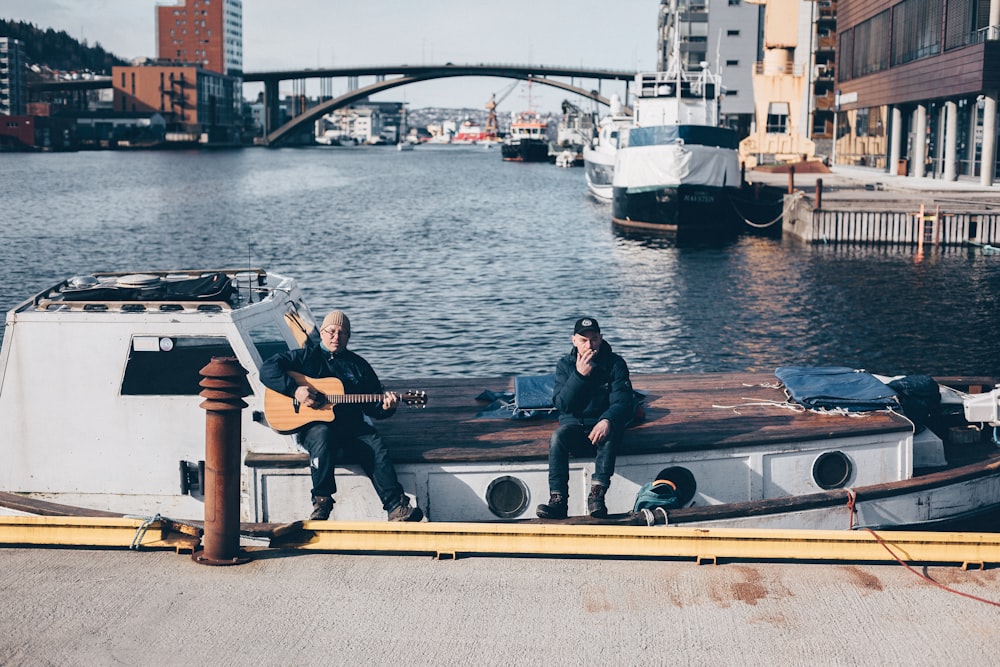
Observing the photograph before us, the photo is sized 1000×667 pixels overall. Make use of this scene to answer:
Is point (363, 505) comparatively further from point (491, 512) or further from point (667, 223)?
point (667, 223)

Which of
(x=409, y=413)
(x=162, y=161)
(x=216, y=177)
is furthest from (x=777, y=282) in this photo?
(x=162, y=161)

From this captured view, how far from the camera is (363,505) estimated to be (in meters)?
10.3

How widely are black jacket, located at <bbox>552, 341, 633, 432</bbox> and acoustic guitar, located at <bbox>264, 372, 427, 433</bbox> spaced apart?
1379 mm

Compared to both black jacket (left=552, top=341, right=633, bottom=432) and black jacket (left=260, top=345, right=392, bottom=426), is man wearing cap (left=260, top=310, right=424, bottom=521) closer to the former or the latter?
black jacket (left=260, top=345, right=392, bottom=426)

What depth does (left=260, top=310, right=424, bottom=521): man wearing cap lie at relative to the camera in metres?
9.71

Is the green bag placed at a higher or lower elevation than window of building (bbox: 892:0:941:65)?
lower

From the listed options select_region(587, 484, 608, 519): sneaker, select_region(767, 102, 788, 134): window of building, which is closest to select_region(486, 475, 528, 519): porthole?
select_region(587, 484, 608, 519): sneaker

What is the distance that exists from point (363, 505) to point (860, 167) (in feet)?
269

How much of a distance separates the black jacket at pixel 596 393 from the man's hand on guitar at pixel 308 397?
2.18 m

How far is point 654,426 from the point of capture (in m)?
11.1

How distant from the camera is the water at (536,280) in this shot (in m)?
27.9

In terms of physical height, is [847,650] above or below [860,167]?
below

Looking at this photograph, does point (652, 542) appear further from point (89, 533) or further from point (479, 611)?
point (89, 533)

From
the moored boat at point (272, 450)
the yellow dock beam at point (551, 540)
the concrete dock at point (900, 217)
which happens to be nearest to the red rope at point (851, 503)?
the moored boat at point (272, 450)
